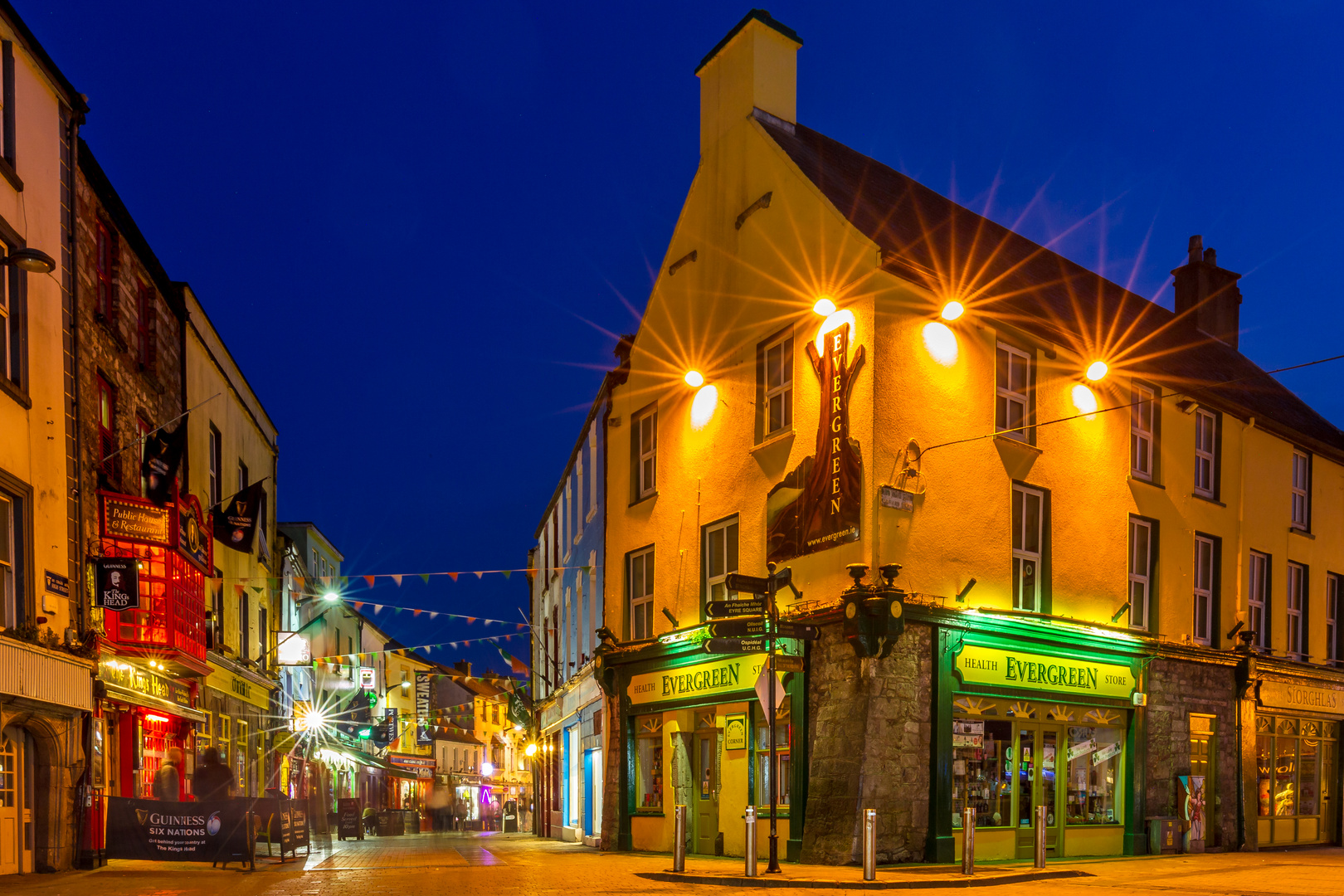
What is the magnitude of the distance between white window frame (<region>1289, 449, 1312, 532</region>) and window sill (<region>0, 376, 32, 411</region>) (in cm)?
2257

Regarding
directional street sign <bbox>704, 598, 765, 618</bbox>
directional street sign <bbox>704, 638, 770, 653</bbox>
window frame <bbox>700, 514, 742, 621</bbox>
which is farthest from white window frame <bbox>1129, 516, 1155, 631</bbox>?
directional street sign <bbox>704, 638, 770, 653</bbox>

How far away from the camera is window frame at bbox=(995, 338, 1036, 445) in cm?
1766

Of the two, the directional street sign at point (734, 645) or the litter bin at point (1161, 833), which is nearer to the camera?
the directional street sign at point (734, 645)

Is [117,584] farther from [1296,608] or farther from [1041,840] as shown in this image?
[1296,608]

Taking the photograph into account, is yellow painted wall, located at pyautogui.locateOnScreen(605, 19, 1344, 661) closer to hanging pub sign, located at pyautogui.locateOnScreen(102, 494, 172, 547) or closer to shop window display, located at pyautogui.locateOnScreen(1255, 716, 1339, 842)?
shop window display, located at pyautogui.locateOnScreen(1255, 716, 1339, 842)

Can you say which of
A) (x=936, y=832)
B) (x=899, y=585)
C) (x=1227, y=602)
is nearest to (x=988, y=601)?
(x=899, y=585)

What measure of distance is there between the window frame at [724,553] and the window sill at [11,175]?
37.2ft

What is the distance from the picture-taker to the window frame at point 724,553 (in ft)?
64.1

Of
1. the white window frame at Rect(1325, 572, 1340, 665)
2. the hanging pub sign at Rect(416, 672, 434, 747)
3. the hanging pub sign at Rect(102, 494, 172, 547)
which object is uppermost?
the hanging pub sign at Rect(102, 494, 172, 547)

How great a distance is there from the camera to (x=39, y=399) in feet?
49.2

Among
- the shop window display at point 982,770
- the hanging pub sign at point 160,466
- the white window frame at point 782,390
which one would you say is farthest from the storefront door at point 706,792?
the hanging pub sign at point 160,466

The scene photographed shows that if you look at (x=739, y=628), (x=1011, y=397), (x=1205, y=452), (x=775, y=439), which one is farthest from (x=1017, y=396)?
(x=739, y=628)

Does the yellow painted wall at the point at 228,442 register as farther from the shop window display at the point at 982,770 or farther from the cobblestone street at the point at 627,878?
the shop window display at the point at 982,770

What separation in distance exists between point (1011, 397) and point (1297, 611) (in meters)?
10.2
